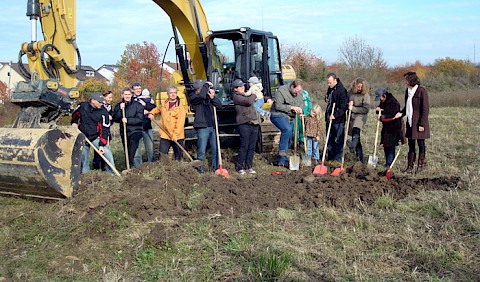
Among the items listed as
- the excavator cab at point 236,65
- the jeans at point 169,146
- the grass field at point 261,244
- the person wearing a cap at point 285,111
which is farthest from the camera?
the excavator cab at point 236,65

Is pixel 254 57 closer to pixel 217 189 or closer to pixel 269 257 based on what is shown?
pixel 217 189

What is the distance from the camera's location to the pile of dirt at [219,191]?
6023 mm

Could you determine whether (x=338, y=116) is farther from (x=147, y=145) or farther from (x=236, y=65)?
(x=147, y=145)

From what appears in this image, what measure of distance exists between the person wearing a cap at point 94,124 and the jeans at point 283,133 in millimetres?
3113

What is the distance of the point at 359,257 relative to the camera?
4469mm

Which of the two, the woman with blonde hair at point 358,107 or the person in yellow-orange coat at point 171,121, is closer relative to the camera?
the person in yellow-orange coat at point 171,121

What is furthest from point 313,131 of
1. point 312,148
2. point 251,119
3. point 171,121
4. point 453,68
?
point 453,68

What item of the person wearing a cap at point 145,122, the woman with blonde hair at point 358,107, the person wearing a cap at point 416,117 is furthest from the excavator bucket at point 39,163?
the person wearing a cap at point 416,117

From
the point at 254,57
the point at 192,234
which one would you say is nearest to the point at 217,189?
the point at 192,234

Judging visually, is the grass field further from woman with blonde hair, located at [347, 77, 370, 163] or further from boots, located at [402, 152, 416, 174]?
woman with blonde hair, located at [347, 77, 370, 163]

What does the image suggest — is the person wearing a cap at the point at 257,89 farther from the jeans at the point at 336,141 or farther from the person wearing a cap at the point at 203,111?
the jeans at the point at 336,141

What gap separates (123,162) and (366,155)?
5105mm

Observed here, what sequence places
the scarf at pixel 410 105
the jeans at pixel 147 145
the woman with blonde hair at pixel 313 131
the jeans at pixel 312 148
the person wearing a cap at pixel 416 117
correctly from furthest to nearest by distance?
the jeans at pixel 312 148
the woman with blonde hair at pixel 313 131
the jeans at pixel 147 145
the scarf at pixel 410 105
the person wearing a cap at pixel 416 117

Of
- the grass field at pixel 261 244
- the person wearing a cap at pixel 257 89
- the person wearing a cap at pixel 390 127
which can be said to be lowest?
the grass field at pixel 261 244
